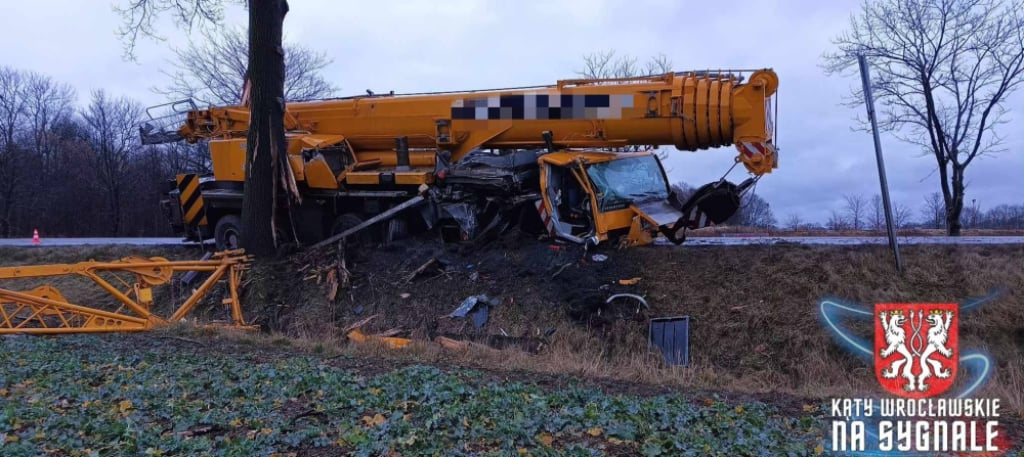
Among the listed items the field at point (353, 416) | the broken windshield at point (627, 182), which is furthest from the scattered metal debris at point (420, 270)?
the field at point (353, 416)

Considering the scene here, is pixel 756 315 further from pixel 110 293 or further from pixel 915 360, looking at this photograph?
pixel 110 293

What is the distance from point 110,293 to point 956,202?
14.5 metres

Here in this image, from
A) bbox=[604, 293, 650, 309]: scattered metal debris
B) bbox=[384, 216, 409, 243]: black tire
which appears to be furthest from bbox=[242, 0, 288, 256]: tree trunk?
bbox=[604, 293, 650, 309]: scattered metal debris

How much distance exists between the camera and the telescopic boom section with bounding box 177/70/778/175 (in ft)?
37.4

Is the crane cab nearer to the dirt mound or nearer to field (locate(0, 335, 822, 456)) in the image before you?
the dirt mound

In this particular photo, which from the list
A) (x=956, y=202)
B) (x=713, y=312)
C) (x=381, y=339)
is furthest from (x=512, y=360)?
(x=956, y=202)

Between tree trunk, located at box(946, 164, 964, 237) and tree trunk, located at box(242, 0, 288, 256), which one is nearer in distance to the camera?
tree trunk, located at box(242, 0, 288, 256)

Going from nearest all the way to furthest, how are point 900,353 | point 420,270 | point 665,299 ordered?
point 900,353, point 665,299, point 420,270

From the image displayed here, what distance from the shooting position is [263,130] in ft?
44.6

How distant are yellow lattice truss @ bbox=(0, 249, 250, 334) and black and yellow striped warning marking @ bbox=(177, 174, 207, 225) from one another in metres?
2.61

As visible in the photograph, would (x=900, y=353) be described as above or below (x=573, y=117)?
below

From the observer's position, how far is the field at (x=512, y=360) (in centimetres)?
496

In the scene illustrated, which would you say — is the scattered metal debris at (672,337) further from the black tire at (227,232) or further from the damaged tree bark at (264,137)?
the black tire at (227,232)

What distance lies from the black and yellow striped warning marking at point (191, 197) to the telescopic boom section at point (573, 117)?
1.11 meters
